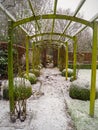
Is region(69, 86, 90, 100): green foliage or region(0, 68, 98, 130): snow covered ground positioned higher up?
region(69, 86, 90, 100): green foliage

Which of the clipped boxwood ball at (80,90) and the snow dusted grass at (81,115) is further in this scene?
the clipped boxwood ball at (80,90)

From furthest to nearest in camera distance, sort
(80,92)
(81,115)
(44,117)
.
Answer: (80,92) → (81,115) → (44,117)

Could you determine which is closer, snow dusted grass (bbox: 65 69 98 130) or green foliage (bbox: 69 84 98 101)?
snow dusted grass (bbox: 65 69 98 130)

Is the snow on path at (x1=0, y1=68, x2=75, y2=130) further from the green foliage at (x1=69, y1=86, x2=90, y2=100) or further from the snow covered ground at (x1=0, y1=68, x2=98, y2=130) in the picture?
the green foliage at (x1=69, y1=86, x2=90, y2=100)

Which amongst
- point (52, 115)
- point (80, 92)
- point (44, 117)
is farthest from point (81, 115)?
point (80, 92)

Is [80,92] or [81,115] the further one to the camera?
[80,92]

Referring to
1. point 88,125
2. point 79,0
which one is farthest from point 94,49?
point 88,125

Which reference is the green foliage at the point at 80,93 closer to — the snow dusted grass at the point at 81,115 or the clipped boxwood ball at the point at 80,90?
the clipped boxwood ball at the point at 80,90

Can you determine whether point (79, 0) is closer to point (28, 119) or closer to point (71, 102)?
point (28, 119)

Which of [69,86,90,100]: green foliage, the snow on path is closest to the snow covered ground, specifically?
the snow on path

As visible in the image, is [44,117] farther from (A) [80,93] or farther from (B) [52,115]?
(A) [80,93]

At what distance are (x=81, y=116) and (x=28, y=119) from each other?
1150mm

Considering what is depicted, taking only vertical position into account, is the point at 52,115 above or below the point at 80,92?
below

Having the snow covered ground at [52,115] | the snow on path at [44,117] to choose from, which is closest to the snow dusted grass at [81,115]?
the snow covered ground at [52,115]
